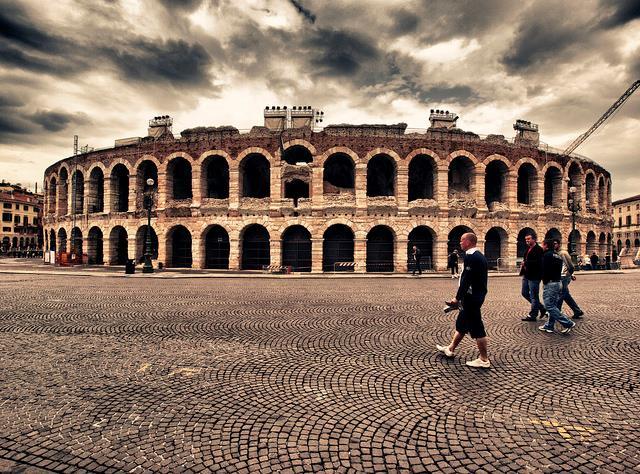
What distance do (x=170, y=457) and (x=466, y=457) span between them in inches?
96.8

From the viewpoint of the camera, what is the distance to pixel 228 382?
13.4 ft

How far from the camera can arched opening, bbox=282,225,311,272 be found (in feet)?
80.2

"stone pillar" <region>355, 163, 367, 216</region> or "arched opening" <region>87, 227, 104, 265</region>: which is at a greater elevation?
"stone pillar" <region>355, 163, 367, 216</region>

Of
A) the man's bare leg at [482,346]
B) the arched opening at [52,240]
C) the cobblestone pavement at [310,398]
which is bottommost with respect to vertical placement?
the cobblestone pavement at [310,398]

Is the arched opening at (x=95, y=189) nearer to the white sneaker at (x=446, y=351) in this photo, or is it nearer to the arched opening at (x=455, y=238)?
the arched opening at (x=455, y=238)

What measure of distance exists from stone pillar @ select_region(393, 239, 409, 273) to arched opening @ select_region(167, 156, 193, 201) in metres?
18.1

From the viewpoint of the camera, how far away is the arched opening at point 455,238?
81.7 ft

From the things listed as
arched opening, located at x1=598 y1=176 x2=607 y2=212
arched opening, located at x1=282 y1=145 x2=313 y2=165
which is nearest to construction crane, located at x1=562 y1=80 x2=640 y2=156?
arched opening, located at x1=598 y1=176 x2=607 y2=212

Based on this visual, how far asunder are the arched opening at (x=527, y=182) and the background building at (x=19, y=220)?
91971mm

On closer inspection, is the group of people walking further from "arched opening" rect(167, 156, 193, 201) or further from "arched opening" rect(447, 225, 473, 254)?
"arched opening" rect(167, 156, 193, 201)

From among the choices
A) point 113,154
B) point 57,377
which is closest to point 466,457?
point 57,377

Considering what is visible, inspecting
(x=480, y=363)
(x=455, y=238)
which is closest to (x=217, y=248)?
(x=455, y=238)

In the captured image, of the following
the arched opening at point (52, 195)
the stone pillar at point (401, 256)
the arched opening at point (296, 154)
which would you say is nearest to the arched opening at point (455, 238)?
the stone pillar at point (401, 256)

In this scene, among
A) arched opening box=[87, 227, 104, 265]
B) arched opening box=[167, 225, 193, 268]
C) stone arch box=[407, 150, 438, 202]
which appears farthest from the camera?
arched opening box=[87, 227, 104, 265]
